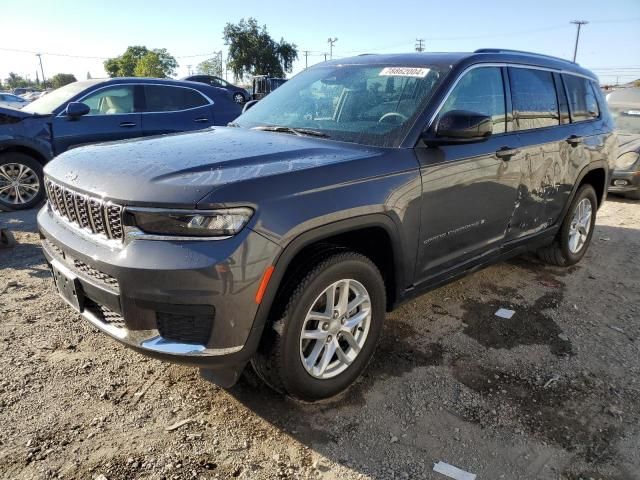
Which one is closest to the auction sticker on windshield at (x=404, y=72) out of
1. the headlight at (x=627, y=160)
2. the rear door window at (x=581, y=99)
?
the rear door window at (x=581, y=99)

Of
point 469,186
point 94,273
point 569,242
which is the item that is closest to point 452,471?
point 469,186

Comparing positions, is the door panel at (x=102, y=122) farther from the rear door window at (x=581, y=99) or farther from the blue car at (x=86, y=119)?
the rear door window at (x=581, y=99)

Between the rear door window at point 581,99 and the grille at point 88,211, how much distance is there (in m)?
3.96

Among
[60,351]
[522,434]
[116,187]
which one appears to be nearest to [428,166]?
[522,434]

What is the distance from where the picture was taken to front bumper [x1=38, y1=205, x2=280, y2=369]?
2.09 metres

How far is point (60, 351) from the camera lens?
10.4ft

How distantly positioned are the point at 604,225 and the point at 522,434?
17.6 feet

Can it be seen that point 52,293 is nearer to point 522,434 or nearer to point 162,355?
point 162,355

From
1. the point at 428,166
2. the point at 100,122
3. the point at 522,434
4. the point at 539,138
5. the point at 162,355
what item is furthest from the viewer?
the point at 100,122

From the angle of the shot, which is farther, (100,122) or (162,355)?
(100,122)

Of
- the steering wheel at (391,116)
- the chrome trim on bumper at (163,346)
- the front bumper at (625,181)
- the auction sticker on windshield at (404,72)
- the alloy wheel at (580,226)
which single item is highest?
the auction sticker on windshield at (404,72)

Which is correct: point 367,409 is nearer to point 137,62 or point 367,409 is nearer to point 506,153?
point 506,153

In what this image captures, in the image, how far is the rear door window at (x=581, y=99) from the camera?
14.7ft

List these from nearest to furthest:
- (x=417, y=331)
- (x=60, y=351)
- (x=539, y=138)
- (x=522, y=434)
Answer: (x=522, y=434) → (x=60, y=351) → (x=417, y=331) → (x=539, y=138)
